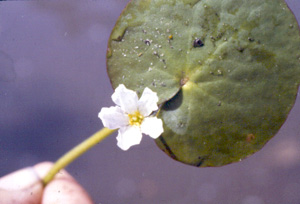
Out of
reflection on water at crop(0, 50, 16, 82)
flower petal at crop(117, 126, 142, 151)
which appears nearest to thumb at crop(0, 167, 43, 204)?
reflection on water at crop(0, 50, 16, 82)

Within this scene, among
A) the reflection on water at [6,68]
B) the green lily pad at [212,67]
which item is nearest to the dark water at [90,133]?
the reflection on water at [6,68]

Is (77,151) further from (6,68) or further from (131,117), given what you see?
(6,68)

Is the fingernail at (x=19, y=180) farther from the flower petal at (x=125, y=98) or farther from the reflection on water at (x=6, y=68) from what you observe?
the flower petal at (x=125, y=98)

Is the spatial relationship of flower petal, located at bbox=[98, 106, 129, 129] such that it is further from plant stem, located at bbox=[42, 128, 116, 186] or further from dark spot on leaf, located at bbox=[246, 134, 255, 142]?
dark spot on leaf, located at bbox=[246, 134, 255, 142]

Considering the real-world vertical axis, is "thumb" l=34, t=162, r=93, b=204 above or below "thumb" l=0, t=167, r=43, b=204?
below

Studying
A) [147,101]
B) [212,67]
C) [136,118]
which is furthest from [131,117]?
[212,67]
